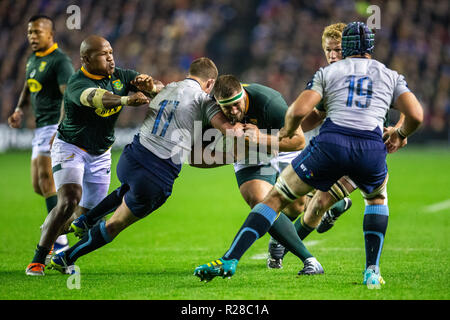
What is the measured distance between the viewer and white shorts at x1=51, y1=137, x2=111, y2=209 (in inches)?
262

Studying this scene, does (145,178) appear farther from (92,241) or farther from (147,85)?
(147,85)

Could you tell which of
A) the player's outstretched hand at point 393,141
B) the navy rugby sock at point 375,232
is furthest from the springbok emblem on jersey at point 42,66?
the navy rugby sock at point 375,232

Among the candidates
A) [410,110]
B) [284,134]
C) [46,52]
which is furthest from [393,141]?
[46,52]

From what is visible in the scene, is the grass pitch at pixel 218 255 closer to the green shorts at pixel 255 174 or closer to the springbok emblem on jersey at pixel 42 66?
the green shorts at pixel 255 174

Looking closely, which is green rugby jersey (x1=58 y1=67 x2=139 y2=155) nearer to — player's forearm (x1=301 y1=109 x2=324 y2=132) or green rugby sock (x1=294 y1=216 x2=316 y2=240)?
player's forearm (x1=301 y1=109 x2=324 y2=132)

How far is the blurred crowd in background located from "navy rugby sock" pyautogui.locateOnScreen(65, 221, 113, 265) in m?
17.1

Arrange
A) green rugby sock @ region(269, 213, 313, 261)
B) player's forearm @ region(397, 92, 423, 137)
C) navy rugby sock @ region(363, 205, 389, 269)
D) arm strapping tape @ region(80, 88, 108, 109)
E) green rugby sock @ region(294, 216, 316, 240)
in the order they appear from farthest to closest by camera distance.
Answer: green rugby sock @ region(294, 216, 316, 240), green rugby sock @ region(269, 213, 313, 261), arm strapping tape @ region(80, 88, 108, 109), navy rugby sock @ region(363, 205, 389, 269), player's forearm @ region(397, 92, 423, 137)

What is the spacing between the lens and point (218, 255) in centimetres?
766

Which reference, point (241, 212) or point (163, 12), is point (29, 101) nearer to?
point (241, 212)

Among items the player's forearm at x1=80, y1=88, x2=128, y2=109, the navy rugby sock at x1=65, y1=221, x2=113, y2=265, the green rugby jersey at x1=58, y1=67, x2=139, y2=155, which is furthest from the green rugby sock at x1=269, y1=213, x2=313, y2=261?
the green rugby jersey at x1=58, y1=67, x2=139, y2=155

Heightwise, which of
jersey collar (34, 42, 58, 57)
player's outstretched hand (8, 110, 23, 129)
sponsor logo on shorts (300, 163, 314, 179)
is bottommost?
sponsor logo on shorts (300, 163, 314, 179)

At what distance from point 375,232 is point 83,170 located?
3019 mm

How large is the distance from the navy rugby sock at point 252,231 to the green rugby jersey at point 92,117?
1965mm

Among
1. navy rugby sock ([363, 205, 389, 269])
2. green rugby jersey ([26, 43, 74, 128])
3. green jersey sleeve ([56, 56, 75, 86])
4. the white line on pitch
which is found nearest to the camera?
navy rugby sock ([363, 205, 389, 269])
